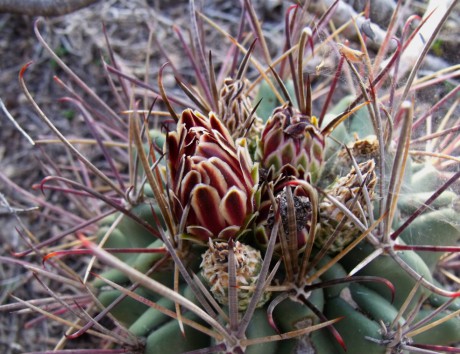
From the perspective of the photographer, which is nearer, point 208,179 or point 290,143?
point 208,179

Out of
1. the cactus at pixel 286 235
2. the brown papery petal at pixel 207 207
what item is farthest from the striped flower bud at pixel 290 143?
the brown papery petal at pixel 207 207

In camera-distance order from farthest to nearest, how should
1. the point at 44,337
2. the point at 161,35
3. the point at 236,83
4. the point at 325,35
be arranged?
the point at 161,35
the point at 44,337
the point at 325,35
the point at 236,83

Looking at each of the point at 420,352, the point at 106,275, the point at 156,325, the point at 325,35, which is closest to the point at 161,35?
the point at 325,35

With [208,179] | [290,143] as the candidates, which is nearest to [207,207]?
[208,179]

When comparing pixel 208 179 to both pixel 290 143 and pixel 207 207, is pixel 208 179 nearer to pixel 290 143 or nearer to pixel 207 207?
pixel 207 207

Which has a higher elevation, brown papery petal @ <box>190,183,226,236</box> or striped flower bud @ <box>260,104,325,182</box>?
striped flower bud @ <box>260,104,325,182</box>

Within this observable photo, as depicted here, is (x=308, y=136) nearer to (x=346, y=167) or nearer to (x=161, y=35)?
(x=346, y=167)

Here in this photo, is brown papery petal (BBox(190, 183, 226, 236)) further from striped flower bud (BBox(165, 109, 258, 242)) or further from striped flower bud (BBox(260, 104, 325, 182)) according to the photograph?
striped flower bud (BBox(260, 104, 325, 182))

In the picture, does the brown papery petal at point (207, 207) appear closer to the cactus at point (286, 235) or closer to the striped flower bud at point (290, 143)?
the cactus at point (286, 235)

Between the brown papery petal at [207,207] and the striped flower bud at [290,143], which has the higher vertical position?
the striped flower bud at [290,143]

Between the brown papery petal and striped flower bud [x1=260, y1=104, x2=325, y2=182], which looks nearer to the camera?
the brown papery petal

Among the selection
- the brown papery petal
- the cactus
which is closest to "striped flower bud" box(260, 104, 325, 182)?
the cactus
